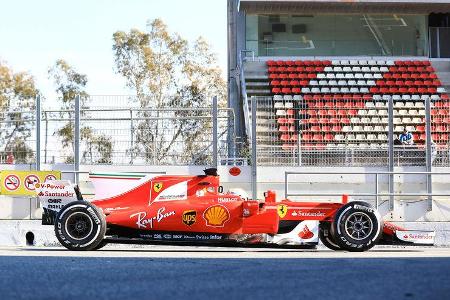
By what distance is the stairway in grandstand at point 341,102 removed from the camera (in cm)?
1869

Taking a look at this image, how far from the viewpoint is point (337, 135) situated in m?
19.5

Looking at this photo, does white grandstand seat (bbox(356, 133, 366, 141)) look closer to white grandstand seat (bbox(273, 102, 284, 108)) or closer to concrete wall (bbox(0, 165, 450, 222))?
concrete wall (bbox(0, 165, 450, 222))

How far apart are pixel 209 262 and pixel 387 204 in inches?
356

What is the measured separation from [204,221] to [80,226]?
64.0 inches

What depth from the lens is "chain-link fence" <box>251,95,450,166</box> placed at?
18.2 m

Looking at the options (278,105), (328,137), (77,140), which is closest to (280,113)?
(278,105)

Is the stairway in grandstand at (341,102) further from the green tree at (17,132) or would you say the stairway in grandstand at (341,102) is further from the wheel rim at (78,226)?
the wheel rim at (78,226)

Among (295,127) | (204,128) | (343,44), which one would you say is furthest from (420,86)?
(204,128)

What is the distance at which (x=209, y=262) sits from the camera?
8883 millimetres

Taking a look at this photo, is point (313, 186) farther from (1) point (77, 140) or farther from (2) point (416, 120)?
(2) point (416, 120)

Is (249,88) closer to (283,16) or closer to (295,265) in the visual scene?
(283,16)

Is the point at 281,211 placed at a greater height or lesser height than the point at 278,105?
lesser

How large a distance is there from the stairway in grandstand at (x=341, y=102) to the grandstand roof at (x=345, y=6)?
6.78 ft

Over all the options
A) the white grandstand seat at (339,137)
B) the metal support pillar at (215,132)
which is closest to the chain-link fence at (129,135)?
the metal support pillar at (215,132)
